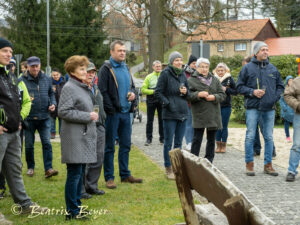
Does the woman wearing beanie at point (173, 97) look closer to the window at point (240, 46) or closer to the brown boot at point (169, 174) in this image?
the brown boot at point (169, 174)

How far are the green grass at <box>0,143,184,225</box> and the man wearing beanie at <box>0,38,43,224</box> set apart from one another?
312 millimetres

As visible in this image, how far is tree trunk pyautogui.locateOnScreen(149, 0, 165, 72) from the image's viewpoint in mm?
24469

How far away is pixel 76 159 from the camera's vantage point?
16.5 feet

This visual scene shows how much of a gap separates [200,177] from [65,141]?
3.23 m

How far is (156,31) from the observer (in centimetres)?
2455

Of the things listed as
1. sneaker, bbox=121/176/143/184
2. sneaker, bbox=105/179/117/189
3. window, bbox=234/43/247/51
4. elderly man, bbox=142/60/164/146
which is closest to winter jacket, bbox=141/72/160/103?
elderly man, bbox=142/60/164/146

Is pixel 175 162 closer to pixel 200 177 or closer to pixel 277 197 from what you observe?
pixel 200 177

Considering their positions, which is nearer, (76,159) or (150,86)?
(76,159)

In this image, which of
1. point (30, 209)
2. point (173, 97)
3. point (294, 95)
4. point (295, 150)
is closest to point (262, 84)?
point (294, 95)

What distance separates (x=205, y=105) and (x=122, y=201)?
7.84ft

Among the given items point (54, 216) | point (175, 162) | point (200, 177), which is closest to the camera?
point (200, 177)

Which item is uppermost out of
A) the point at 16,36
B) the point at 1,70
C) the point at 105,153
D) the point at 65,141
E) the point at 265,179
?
the point at 16,36

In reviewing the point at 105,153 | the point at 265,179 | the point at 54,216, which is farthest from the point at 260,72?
the point at 54,216

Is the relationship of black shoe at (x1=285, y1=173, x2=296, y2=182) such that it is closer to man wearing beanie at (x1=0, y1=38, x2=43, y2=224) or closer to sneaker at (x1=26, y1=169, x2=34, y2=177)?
man wearing beanie at (x1=0, y1=38, x2=43, y2=224)
